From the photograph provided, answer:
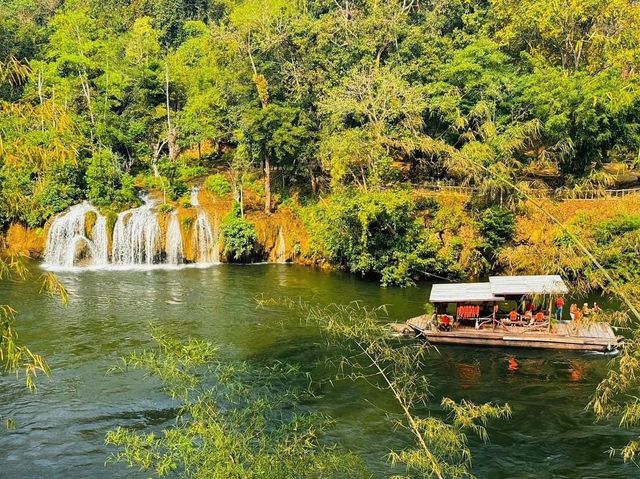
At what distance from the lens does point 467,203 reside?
119ft

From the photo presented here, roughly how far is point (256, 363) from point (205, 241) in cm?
1896

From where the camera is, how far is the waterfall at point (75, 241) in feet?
128

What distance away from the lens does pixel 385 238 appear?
3488cm

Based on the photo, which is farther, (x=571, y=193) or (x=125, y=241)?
(x=125, y=241)

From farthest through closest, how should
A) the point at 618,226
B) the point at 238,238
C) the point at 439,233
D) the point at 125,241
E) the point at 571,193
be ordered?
the point at 125,241 → the point at 238,238 → the point at 571,193 → the point at 439,233 → the point at 618,226

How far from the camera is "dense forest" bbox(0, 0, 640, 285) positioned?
3472 centimetres

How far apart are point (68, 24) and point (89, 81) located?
33.7ft

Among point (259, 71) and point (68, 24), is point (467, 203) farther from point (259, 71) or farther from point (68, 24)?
point (68, 24)

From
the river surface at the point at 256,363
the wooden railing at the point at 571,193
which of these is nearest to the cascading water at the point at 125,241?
the river surface at the point at 256,363

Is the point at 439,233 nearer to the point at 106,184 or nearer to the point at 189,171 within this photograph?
the point at 189,171

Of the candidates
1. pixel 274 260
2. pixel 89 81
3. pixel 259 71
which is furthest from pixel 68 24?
pixel 274 260

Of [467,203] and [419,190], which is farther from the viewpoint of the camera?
[419,190]

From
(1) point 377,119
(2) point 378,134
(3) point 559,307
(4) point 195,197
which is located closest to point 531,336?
(3) point 559,307

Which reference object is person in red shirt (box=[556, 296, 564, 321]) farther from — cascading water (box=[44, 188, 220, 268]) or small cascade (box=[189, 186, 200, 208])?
small cascade (box=[189, 186, 200, 208])
